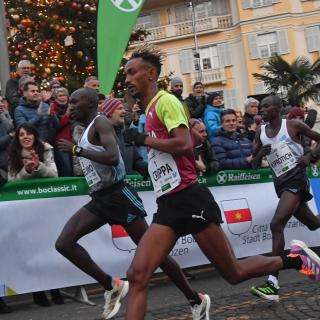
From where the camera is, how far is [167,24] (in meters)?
49.8

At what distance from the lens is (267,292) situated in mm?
5672

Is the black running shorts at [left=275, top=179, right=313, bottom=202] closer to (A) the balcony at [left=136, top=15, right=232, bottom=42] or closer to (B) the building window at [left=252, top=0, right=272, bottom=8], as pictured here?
(B) the building window at [left=252, top=0, right=272, bottom=8]

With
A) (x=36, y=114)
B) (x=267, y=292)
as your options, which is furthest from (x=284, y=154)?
(x=36, y=114)

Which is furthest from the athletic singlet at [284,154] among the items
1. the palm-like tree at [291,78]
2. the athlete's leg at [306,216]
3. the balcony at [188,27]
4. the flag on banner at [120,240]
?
the balcony at [188,27]

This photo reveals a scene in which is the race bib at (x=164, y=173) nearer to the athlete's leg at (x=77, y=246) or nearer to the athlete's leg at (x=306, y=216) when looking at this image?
the athlete's leg at (x=77, y=246)

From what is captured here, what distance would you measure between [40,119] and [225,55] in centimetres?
4202

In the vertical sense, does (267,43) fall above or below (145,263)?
above

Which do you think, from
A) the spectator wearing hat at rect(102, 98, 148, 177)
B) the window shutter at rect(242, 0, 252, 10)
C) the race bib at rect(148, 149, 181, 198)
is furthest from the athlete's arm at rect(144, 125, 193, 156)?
the window shutter at rect(242, 0, 252, 10)

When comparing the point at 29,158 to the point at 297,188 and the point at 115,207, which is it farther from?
the point at 297,188

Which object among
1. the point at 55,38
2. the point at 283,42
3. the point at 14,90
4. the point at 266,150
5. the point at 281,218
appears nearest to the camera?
the point at 281,218

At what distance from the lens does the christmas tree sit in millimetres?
15344

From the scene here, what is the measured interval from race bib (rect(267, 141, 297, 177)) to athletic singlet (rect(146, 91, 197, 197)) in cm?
256

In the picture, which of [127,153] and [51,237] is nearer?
[51,237]

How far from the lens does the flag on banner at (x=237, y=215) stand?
8328 millimetres
